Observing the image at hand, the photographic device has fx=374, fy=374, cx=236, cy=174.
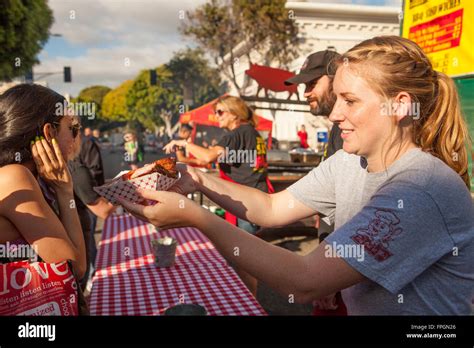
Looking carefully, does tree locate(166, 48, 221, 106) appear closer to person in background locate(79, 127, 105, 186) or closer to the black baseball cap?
person in background locate(79, 127, 105, 186)

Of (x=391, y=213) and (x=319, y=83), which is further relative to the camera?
(x=319, y=83)

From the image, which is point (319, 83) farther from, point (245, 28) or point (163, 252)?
point (245, 28)

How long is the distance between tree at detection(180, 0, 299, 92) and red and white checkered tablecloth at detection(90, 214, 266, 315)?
22647 mm

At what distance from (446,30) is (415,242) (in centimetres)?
402

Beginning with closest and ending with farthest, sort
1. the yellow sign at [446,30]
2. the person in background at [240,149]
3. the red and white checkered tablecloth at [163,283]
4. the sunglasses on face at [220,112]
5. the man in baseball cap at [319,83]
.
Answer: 1. the red and white checkered tablecloth at [163,283]
2. the man in baseball cap at [319,83]
3. the yellow sign at [446,30]
4. the person in background at [240,149]
5. the sunglasses on face at [220,112]

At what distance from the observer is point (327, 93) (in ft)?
11.1

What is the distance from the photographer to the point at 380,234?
3.85 ft

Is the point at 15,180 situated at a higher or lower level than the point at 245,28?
lower

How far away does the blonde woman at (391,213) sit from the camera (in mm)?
1177

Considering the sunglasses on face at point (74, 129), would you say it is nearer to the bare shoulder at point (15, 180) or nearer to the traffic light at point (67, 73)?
the bare shoulder at point (15, 180)

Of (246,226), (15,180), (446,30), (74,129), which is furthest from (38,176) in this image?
(446,30)

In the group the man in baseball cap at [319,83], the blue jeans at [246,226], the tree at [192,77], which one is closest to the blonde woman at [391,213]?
the man in baseball cap at [319,83]
